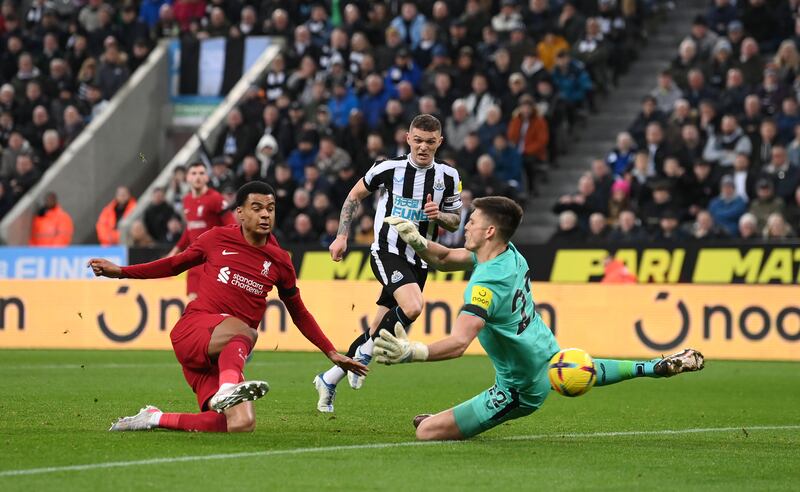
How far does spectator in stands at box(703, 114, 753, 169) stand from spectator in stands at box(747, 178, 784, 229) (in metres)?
1.17

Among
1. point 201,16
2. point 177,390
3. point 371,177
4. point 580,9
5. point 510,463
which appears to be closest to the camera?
point 510,463

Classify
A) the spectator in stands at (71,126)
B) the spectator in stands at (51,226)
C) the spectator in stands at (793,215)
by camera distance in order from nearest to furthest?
the spectator in stands at (793,215), the spectator in stands at (51,226), the spectator in stands at (71,126)

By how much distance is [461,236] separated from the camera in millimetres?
21000

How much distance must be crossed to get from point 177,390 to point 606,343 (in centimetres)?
727

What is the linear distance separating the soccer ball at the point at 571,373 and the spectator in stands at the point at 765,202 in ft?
37.7

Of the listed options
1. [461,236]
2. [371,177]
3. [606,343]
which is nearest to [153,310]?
[461,236]

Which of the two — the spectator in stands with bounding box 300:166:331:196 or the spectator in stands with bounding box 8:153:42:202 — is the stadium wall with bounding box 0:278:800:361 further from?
the spectator in stands with bounding box 8:153:42:202

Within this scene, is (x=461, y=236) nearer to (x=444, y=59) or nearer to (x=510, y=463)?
(x=444, y=59)

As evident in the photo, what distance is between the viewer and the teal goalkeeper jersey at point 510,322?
8344mm

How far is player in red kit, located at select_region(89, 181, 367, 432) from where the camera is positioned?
9.19 metres

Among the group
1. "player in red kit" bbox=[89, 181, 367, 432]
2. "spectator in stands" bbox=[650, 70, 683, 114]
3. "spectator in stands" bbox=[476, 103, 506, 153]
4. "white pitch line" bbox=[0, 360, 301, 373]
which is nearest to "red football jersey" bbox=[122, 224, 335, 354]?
"player in red kit" bbox=[89, 181, 367, 432]

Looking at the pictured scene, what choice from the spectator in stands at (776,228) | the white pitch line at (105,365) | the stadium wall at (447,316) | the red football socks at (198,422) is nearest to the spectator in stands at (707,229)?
the spectator in stands at (776,228)

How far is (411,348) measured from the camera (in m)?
7.51

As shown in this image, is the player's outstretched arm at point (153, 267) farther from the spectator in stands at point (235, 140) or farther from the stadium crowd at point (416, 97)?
the spectator in stands at point (235, 140)
